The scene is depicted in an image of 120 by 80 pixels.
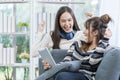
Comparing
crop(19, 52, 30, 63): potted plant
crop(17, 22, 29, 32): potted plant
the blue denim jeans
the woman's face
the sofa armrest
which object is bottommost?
crop(19, 52, 30, 63): potted plant

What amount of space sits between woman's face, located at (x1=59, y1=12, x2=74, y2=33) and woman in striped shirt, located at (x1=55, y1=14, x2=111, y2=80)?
1.56 ft

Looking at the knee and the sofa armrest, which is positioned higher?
the sofa armrest

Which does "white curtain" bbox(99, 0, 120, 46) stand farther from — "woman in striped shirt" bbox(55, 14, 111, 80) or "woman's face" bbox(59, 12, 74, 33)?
"woman in striped shirt" bbox(55, 14, 111, 80)

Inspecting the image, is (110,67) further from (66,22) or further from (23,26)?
(23,26)

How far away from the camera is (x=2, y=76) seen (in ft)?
13.0

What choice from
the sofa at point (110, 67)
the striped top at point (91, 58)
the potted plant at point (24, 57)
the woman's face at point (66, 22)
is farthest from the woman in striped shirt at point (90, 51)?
the potted plant at point (24, 57)

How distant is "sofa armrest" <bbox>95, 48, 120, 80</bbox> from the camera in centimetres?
208

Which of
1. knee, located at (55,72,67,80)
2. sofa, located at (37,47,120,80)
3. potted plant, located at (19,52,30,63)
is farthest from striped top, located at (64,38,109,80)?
potted plant, located at (19,52,30,63)

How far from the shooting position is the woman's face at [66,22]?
10.2 ft

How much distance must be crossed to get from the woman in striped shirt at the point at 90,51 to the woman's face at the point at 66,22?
47 cm

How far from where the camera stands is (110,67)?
2.11 metres

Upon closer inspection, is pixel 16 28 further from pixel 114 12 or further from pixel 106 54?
pixel 106 54

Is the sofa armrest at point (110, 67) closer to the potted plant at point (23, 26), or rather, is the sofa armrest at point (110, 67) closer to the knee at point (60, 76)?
the knee at point (60, 76)

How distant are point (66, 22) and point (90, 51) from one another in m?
0.69
